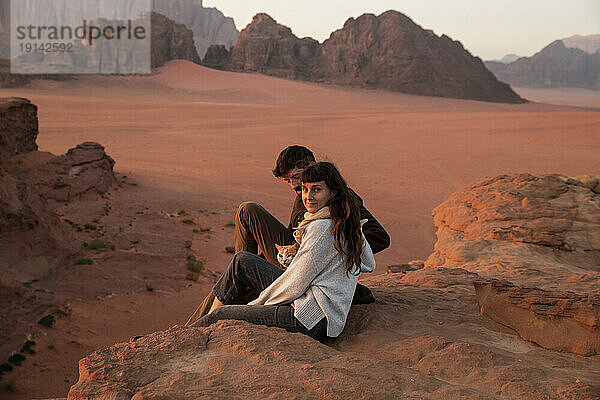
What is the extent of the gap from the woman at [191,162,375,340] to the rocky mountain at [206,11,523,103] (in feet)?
202

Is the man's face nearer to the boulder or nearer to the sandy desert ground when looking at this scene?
the sandy desert ground

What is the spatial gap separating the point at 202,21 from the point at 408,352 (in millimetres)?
151823

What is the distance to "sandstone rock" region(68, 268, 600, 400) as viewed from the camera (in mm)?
2303

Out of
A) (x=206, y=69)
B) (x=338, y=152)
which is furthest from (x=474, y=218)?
(x=206, y=69)

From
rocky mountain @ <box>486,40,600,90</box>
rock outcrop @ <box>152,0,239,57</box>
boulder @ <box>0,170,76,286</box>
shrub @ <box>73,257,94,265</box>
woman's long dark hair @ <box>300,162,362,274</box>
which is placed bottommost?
shrub @ <box>73,257,94,265</box>

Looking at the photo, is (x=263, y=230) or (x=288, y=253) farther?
(x=263, y=230)

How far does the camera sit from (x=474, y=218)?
6.39 m

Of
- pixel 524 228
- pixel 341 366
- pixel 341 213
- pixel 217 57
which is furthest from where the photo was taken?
pixel 217 57

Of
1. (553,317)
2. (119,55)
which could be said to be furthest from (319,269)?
(119,55)

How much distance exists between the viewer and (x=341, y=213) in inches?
111

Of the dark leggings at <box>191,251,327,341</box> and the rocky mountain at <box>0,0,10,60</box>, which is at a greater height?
the rocky mountain at <box>0,0,10,60</box>

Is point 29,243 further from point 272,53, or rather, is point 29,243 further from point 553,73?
point 553,73

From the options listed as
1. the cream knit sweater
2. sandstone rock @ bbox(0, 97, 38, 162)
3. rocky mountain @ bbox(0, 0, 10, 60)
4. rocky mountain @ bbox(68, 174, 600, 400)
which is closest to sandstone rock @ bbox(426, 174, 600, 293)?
rocky mountain @ bbox(68, 174, 600, 400)

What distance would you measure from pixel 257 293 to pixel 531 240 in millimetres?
3774
